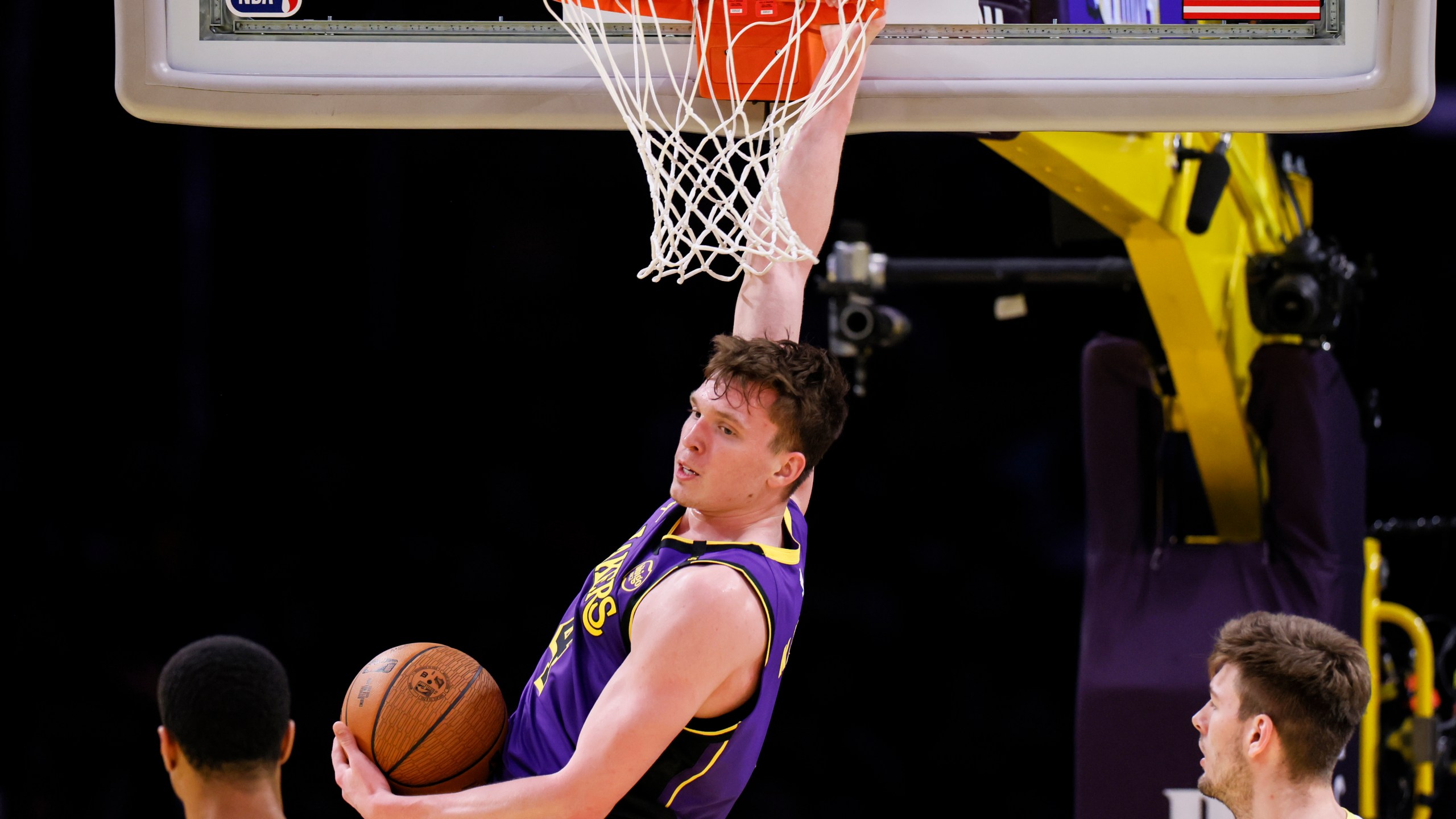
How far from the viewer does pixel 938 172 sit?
8.17 meters

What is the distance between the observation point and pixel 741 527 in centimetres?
288

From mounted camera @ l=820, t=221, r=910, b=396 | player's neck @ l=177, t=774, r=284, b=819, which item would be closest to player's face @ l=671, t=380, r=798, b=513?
player's neck @ l=177, t=774, r=284, b=819

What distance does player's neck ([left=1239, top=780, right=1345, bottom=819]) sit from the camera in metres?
3.02

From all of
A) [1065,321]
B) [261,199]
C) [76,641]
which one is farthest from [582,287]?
[76,641]

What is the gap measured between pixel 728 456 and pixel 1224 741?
127 centimetres

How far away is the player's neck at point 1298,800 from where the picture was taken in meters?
3.02

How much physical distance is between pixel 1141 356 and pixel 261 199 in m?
4.72

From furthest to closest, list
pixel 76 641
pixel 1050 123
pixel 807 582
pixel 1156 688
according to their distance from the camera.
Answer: pixel 807 582
pixel 76 641
pixel 1156 688
pixel 1050 123

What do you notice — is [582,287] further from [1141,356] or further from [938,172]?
[1141,356]

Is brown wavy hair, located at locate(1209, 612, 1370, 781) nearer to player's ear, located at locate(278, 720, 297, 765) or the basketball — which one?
the basketball

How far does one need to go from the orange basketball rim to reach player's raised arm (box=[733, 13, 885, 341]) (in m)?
0.12

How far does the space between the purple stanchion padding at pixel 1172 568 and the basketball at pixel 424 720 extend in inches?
107

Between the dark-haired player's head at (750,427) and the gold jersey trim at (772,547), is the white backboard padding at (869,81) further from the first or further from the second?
the gold jersey trim at (772,547)

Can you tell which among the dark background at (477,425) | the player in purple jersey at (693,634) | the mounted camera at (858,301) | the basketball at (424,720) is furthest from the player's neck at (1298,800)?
the dark background at (477,425)
